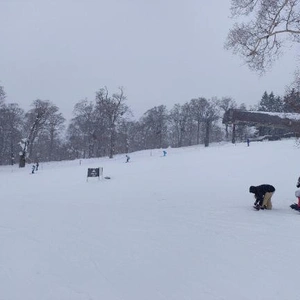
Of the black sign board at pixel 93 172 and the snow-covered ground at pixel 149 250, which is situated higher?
the black sign board at pixel 93 172

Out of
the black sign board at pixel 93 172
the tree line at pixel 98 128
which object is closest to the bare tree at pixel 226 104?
the tree line at pixel 98 128

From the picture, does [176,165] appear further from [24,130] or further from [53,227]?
[24,130]

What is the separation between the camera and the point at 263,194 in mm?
11539

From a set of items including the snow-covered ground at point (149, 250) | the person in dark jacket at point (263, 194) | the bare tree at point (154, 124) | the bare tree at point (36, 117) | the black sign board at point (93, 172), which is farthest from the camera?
the bare tree at point (154, 124)

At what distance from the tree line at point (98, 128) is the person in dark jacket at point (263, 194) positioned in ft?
129

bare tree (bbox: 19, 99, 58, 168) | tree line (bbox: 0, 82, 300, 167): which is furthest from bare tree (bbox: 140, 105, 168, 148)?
bare tree (bbox: 19, 99, 58, 168)

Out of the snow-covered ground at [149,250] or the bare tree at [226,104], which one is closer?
the snow-covered ground at [149,250]

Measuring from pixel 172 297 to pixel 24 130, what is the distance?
6436cm

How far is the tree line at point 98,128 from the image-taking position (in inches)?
2152

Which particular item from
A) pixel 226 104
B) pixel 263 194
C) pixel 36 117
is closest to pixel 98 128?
pixel 36 117

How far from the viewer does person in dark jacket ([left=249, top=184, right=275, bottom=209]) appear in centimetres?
1145

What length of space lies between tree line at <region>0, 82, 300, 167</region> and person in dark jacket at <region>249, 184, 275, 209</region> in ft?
129

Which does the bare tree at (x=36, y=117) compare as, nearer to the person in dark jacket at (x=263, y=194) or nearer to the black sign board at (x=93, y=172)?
the black sign board at (x=93, y=172)

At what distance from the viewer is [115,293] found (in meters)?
5.35
